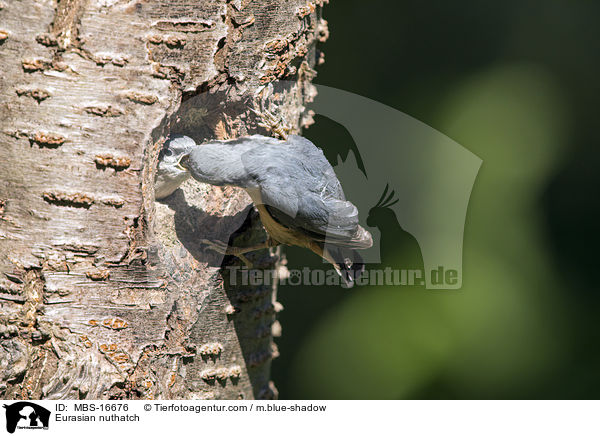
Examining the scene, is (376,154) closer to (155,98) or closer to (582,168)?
(582,168)

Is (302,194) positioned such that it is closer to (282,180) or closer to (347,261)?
(282,180)

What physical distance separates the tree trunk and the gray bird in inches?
4.6

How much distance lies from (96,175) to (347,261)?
0.61m

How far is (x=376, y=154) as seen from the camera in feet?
7.40

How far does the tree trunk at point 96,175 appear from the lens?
3.81 feet

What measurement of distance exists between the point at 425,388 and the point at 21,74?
166 centimetres

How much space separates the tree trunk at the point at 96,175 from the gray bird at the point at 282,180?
0.12 metres

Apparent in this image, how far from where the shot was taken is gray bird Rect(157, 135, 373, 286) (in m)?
1.36

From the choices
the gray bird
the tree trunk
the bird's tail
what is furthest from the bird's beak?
the bird's tail

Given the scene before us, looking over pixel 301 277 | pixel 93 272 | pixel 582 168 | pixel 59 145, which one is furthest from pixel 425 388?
pixel 59 145
